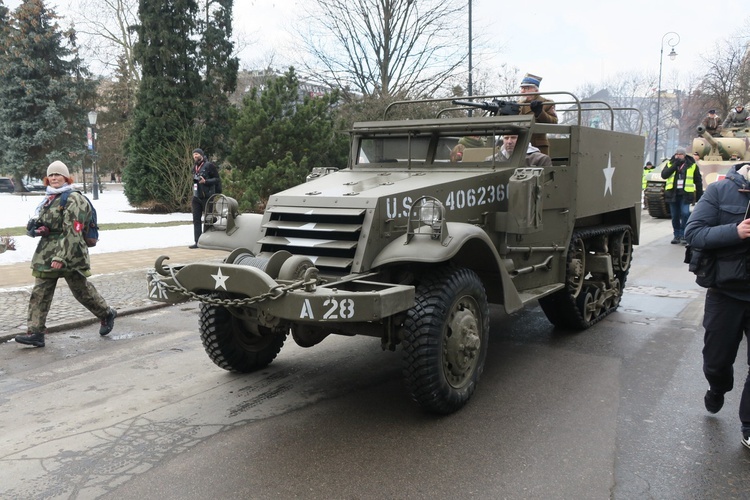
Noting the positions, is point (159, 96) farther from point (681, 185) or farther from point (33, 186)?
point (33, 186)

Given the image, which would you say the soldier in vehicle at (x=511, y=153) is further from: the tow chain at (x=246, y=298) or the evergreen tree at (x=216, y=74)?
the evergreen tree at (x=216, y=74)

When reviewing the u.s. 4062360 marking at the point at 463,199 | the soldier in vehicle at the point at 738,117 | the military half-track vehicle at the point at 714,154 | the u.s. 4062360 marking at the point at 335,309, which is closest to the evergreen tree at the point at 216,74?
the military half-track vehicle at the point at 714,154

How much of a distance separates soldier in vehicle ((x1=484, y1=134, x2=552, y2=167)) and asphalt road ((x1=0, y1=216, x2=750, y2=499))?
1.65 meters

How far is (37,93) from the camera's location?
3312cm

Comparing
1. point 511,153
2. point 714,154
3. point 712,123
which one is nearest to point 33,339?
point 511,153

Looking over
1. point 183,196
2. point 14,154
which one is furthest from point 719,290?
point 14,154

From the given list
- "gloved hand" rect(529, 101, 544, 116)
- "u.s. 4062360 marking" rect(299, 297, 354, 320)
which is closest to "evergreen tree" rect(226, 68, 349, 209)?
"gloved hand" rect(529, 101, 544, 116)

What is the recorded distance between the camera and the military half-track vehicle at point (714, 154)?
16312mm

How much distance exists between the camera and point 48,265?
20.1 ft

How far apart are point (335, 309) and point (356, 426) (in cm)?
93

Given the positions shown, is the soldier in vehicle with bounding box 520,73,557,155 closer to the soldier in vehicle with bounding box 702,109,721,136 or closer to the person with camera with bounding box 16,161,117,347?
the person with camera with bounding box 16,161,117,347

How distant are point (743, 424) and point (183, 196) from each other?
18695mm

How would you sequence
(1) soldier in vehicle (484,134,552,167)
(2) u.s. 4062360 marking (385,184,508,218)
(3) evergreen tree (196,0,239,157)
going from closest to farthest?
(2) u.s. 4062360 marking (385,184,508,218), (1) soldier in vehicle (484,134,552,167), (3) evergreen tree (196,0,239,157)

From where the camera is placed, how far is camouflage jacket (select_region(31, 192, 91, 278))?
20.1ft
